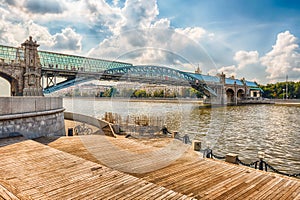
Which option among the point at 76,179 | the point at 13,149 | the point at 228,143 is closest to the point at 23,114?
the point at 13,149

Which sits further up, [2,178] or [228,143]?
[2,178]

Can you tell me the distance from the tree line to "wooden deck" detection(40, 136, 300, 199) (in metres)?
102

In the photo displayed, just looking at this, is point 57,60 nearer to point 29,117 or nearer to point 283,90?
point 29,117

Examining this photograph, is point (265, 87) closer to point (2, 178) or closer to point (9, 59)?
point (9, 59)

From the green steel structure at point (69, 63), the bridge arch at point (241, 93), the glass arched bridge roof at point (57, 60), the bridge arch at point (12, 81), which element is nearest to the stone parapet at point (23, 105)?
the glass arched bridge roof at point (57, 60)

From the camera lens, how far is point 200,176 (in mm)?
5324

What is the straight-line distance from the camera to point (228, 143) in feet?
49.5

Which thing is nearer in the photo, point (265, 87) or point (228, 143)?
point (228, 143)

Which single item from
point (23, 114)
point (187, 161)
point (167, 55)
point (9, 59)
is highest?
point (9, 59)

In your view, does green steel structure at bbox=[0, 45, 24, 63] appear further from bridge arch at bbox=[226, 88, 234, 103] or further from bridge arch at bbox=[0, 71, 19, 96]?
bridge arch at bbox=[226, 88, 234, 103]

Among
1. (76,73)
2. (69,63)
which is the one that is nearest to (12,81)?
(76,73)

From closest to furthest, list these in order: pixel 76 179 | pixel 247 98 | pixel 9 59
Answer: pixel 76 179
pixel 9 59
pixel 247 98

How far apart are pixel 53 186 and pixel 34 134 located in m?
6.21

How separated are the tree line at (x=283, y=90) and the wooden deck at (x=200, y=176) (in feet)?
335
